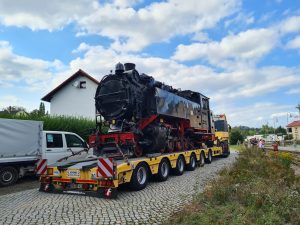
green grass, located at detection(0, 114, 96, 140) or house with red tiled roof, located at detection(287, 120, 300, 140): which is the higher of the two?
house with red tiled roof, located at detection(287, 120, 300, 140)

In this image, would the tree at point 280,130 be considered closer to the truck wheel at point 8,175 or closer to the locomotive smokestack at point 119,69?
the locomotive smokestack at point 119,69

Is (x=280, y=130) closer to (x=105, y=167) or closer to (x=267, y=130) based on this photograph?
(x=267, y=130)

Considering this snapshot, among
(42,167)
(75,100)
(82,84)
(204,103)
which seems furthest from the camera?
(75,100)

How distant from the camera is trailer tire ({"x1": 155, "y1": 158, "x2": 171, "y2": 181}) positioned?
1189 centimetres

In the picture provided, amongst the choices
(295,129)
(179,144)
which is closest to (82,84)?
(179,144)

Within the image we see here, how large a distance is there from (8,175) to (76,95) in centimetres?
2277

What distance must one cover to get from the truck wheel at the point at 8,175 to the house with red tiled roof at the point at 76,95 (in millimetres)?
20829

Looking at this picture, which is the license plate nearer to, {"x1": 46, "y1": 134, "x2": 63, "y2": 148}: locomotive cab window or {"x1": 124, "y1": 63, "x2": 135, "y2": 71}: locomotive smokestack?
{"x1": 46, "y1": 134, "x2": 63, "y2": 148}: locomotive cab window

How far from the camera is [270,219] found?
562cm

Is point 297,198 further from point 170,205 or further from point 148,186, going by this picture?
point 148,186

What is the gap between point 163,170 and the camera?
12266 mm

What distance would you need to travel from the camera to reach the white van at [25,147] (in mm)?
11953

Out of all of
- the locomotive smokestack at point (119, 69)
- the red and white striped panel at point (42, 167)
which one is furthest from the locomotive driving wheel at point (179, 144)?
the red and white striped panel at point (42, 167)

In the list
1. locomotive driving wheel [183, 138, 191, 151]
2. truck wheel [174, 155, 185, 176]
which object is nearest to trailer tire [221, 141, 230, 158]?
locomotive driving wheel [183, 138, 191, 151]
